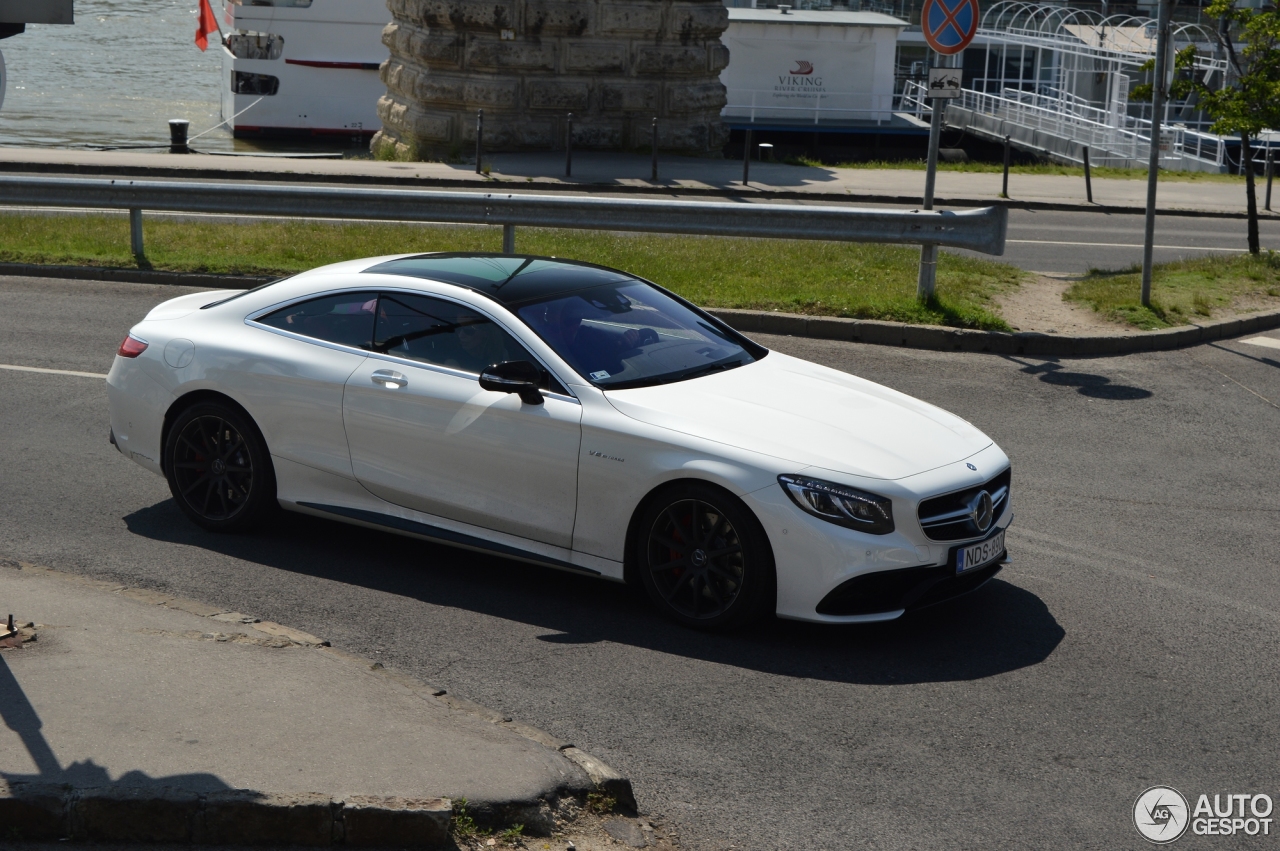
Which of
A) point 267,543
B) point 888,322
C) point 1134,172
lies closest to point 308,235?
point 888,322

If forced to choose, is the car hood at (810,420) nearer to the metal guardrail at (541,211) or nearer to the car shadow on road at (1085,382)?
the car shadow on road at (1085,382)

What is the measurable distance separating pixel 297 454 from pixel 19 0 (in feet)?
7.89

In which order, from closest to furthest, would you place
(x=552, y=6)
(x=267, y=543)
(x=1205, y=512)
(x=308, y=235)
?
1. (x=267, y=543)
2. (x=1205, y=512)
3. (x=308, y=235)
4. (x=552, y=6)

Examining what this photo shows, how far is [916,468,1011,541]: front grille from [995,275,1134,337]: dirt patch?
659cm

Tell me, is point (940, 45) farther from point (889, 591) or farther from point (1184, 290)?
point (889, 591)

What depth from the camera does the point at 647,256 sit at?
49.5 ft

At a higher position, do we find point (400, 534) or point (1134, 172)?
point (1134, 172)

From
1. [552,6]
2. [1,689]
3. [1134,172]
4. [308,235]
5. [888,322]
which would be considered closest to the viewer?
[1,689]

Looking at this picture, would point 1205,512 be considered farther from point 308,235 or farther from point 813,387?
point 308,235

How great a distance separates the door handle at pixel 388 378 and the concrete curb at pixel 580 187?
1751 cm

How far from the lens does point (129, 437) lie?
7246 mm

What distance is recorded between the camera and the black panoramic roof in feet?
21.6

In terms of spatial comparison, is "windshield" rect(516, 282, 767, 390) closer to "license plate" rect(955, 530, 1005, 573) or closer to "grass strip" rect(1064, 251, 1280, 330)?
"license plate" rect(955, 530, 1005, 573)

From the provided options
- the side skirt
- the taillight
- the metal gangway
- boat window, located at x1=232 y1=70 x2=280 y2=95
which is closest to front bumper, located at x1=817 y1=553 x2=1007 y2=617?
the side skirt
